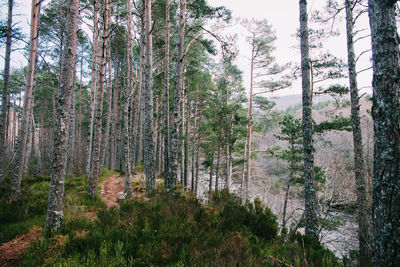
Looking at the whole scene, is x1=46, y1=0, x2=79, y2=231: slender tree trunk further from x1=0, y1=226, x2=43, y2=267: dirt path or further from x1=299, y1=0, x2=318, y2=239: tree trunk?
x1=299, y1=0, x2=318, y2=239: tree trunk

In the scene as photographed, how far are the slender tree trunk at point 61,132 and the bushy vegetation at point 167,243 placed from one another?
0.36 metres

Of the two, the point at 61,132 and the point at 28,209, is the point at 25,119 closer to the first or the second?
the point at 28,209

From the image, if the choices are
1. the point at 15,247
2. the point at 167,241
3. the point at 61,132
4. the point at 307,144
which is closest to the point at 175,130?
the point at 61,132

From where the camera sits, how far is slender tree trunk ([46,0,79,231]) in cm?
351

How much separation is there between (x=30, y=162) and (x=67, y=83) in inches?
680

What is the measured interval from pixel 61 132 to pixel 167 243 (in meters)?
2.85

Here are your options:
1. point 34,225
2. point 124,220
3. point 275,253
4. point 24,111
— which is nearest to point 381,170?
point 275,253

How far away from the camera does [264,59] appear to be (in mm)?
14164

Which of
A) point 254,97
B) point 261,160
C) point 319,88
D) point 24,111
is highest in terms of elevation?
point 254,97

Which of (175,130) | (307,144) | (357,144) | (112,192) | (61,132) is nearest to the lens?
(61,132)

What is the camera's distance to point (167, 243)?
2.87m

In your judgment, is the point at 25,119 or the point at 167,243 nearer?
the point at 167,243

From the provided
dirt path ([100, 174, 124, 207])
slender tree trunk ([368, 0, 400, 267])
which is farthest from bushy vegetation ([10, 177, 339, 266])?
dirt path ([100, 174, 124, 207])

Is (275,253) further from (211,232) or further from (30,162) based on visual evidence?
(30,162)
